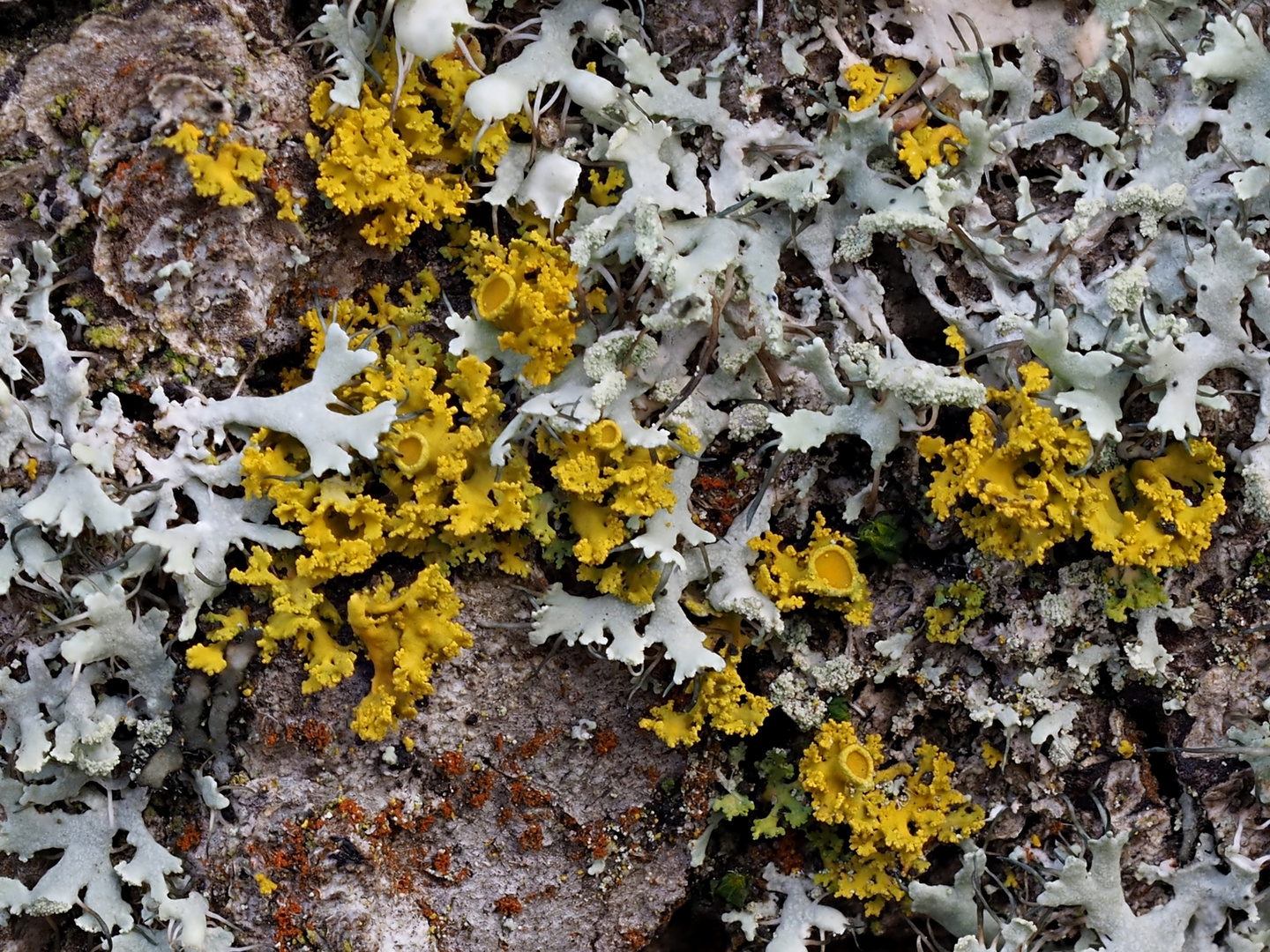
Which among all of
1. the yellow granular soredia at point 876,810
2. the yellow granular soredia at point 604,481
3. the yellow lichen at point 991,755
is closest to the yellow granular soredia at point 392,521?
the yellow granular soredia at point 604,481

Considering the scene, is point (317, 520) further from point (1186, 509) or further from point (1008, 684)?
point (1186, 509)

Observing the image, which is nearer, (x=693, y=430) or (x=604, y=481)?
(x=604, y=481)

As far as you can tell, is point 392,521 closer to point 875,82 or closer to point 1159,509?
point 875,82

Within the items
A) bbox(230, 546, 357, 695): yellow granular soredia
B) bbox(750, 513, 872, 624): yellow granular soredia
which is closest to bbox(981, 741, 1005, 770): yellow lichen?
bbox(750, 513, 872, 624): yellow granular soredia

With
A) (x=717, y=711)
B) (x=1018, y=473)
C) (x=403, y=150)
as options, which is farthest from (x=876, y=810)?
(x=403, y=150)

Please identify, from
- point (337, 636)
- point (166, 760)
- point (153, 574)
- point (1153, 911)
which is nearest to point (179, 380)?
point (153, 574)

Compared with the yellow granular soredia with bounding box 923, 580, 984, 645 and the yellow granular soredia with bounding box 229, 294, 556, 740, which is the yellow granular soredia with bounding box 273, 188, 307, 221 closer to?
the yellow granular soredia with bounding box 229, 294, 556, 740
